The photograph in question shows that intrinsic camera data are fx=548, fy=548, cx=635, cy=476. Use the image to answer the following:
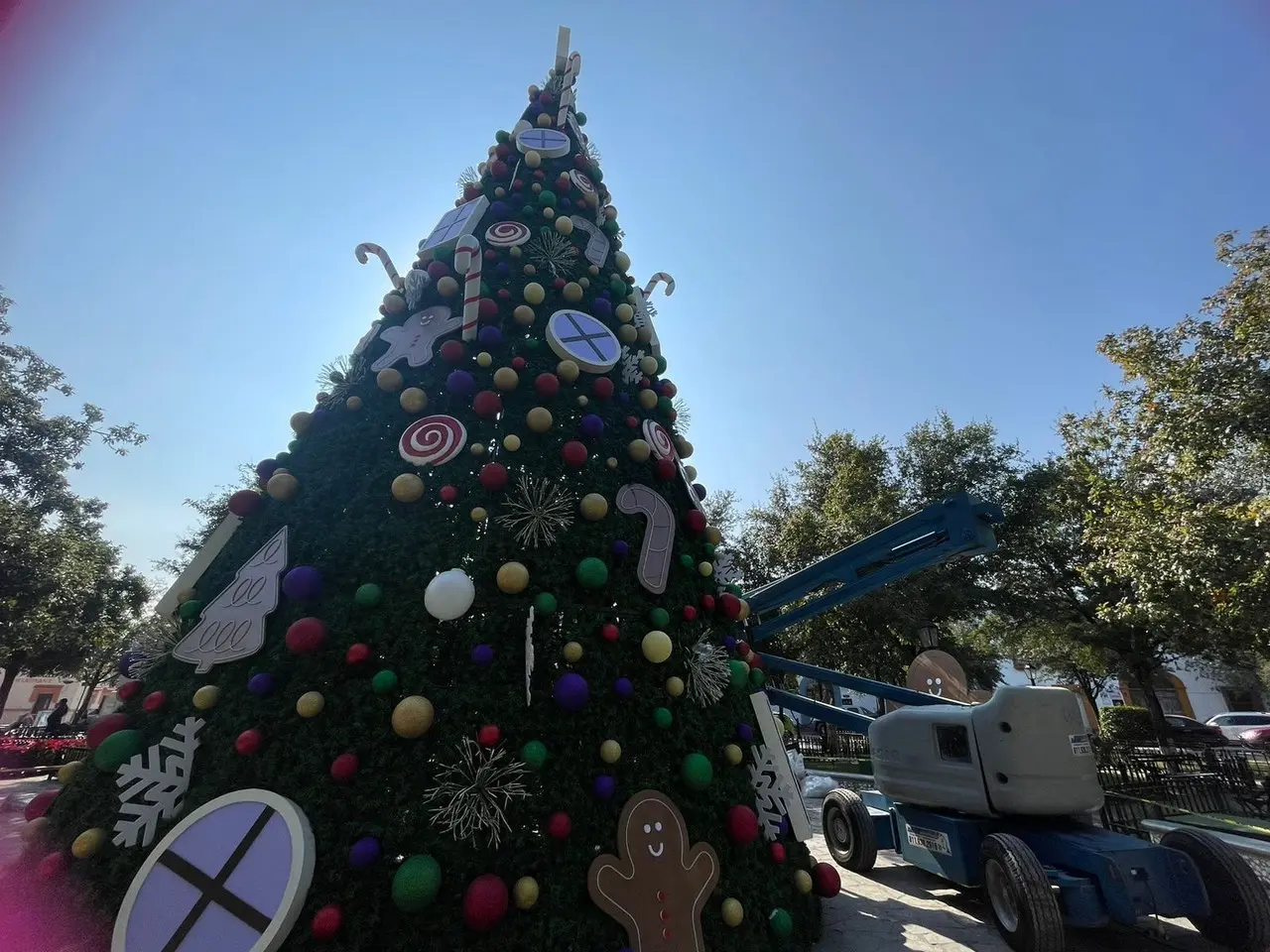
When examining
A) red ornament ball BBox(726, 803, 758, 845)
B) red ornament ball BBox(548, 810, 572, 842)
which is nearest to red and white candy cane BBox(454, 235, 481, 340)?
red ornament ball BBox(548, 810, 572, 842)

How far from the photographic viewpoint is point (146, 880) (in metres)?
2.39

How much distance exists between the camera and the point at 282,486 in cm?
350

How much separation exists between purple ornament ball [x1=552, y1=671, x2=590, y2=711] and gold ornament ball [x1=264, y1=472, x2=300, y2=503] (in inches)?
84.2

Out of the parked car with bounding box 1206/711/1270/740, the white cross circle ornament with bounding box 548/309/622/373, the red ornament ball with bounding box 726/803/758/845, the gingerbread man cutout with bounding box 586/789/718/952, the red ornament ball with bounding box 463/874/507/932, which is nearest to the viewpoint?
the red ornament ball with bounding box 463/874/507/932

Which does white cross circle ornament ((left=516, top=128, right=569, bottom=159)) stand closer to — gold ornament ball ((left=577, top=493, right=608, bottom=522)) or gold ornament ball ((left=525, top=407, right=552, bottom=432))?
gold ornament ball ((left=525, top=407, right=552, bottom=432))

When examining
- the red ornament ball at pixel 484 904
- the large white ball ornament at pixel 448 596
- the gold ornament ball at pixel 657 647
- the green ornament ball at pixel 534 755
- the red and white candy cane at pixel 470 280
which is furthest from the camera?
the red and white candy cane at pixel 470 280

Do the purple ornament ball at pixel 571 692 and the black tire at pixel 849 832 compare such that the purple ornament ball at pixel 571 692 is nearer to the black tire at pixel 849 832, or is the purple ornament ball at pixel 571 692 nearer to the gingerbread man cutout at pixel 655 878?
the gingerbread man cutout at pixel 655 878

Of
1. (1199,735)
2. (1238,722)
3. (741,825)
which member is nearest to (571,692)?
(741,825)

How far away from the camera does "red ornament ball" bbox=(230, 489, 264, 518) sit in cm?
353

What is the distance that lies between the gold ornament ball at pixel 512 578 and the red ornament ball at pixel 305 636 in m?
0.96

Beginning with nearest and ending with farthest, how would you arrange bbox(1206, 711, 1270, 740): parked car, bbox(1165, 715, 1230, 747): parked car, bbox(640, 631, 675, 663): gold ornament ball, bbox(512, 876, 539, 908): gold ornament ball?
bbox(512, 876, 539, 908): gold ornament ball → bbox(640, 631, 675, 663): gold ornament ball → bbox(1165, 715, 1230, 747): parked car → bbox(1206, 711, 1270, 740): parked car

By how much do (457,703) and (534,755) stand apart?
0.48 metres

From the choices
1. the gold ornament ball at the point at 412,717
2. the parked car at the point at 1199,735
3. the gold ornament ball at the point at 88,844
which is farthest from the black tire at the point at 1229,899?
the parked car at the point at 1199,735

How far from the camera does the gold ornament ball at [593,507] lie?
359cm
